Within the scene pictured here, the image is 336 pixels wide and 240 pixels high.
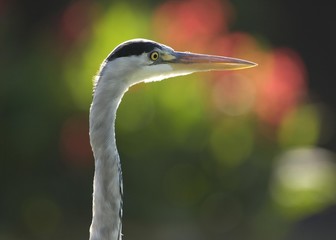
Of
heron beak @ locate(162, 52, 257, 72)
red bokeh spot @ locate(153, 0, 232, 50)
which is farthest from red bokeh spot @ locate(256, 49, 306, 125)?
heron beak @ locate(162, 52, 257, 72)

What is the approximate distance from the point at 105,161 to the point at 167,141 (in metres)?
2.74

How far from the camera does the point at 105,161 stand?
3.24m

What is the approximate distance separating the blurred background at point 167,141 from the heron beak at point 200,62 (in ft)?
7.69

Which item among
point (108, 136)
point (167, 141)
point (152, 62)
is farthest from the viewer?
point (167, 141)

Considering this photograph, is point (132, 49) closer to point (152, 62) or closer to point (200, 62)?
point (152, 62)

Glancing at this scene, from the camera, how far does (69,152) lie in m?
5.79

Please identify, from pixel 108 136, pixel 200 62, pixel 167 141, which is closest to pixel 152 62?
pixel 200 62

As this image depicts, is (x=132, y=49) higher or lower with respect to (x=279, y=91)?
higher

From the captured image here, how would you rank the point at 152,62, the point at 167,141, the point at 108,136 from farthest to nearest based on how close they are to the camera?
the point at 167,141 < the point at 152,62 < the point at 108,136

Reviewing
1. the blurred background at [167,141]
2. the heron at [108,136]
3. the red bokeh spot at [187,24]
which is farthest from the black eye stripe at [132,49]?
the red bokeh spot at [187,24]

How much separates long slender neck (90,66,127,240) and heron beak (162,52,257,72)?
0.28 metres

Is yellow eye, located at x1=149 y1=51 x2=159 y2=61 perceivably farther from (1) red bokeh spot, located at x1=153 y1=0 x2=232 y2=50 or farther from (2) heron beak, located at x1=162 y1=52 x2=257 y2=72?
(1) red bokeh spot, located at x1=153 y1=0 x2=232 y2=50

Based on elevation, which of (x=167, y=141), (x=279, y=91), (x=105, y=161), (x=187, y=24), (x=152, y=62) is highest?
(x=152, y=62)

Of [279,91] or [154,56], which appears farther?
[279,91]
